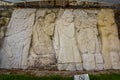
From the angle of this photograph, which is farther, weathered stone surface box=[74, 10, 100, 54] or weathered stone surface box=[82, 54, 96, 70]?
weathered stone surface box=[74, 10, 100, 54]

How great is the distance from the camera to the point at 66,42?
308 inches

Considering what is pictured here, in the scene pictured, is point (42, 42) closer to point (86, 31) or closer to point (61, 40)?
point (61, 40)

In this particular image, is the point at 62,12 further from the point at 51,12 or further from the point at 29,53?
the point at 29,53

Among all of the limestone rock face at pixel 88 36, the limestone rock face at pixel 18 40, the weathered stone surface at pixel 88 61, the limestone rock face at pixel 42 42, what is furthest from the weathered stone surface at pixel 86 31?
the limestone rock face at pixel 18 40

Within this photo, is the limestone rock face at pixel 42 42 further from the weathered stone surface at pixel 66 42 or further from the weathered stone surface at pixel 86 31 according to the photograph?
the weathered stone surface at pixel 86 31

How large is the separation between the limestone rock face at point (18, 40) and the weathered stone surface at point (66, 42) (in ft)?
2.34

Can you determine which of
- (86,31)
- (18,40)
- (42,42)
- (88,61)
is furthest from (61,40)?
(18,40)

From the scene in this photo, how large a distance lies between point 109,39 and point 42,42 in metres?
1.70

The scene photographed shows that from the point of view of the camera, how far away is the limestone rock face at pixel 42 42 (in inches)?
303

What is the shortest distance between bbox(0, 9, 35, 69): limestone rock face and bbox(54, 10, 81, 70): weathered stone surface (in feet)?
2.34

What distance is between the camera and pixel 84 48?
309 inches

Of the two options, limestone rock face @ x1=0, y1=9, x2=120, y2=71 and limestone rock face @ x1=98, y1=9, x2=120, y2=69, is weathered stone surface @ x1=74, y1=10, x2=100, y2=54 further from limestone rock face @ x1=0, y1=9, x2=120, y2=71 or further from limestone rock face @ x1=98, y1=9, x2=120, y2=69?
limestone rock face @ x1=98, y1=9, x2=120, y2=69

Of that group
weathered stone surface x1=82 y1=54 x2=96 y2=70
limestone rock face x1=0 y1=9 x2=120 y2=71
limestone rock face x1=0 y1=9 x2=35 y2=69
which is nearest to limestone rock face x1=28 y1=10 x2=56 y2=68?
limestone rock face x1=0 y1=9 x2=120 y2=71

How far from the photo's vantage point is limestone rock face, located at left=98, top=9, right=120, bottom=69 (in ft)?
25.6
